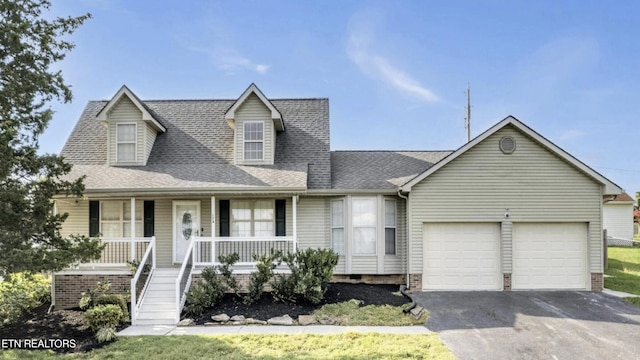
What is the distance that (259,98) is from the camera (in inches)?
520

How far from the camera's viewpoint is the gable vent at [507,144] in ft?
37.7

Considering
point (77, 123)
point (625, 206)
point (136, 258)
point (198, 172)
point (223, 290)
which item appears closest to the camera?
point (223, 290)

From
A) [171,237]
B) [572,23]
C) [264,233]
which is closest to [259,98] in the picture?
[264,233]

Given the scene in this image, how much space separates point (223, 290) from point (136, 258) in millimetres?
3320

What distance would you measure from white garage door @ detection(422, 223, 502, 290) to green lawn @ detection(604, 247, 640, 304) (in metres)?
4.34

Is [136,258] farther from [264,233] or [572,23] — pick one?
[572,23]

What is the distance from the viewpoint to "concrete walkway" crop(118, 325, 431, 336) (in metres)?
8.09

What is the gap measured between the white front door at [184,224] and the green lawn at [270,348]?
473 centimetres

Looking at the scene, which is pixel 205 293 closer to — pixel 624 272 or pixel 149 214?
pixel 149 214

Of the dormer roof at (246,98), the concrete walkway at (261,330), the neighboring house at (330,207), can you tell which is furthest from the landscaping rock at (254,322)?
the dormer roof at (246,98)

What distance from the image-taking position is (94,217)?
12328mm

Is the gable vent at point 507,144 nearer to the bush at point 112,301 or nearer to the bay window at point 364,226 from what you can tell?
the bay window at point 364,226

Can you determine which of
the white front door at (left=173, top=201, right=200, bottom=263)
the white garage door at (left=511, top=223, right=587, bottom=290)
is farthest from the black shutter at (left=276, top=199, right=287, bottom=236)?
the white garage door at (left=511, top=223, right=587, bottom=290)

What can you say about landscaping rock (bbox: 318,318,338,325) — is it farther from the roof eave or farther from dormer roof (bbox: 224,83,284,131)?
dormer roof (bbox: 224,83,284,131)
